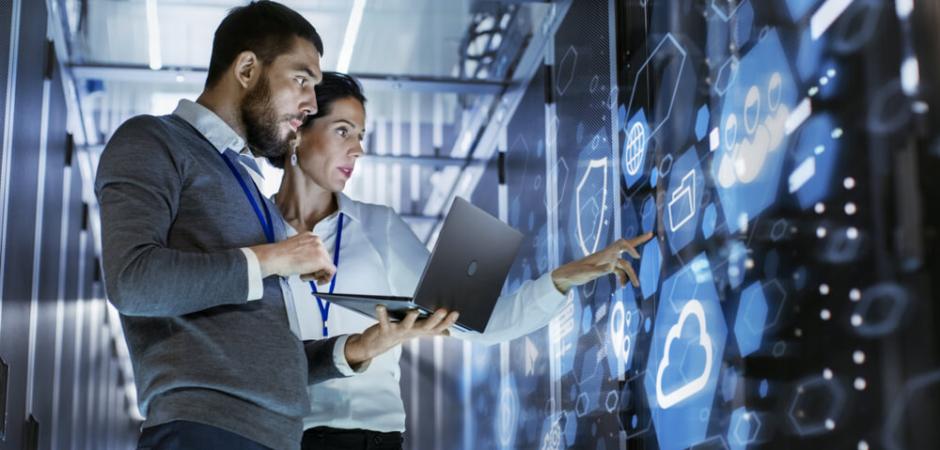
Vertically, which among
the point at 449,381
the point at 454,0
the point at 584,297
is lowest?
the point at 449,381

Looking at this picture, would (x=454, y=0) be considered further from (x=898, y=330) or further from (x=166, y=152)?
(x=898, y=330)

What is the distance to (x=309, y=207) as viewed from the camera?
10.1 ft

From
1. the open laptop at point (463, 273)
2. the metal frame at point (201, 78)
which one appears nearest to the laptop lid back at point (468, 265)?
the open laptop at point (463, 273)

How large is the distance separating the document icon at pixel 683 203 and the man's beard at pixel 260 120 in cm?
93

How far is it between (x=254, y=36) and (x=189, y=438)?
0.76 metres

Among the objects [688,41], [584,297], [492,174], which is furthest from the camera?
[492,174]

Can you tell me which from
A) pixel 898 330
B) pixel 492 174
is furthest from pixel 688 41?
pixel 492 174

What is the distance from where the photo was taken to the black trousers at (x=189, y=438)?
2.04 meters

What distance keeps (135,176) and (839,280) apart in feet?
3.67

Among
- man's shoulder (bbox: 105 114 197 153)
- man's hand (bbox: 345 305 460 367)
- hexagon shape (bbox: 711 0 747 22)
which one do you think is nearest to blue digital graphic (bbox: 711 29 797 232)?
hexagon shape (bbox: 711 0 747 22)

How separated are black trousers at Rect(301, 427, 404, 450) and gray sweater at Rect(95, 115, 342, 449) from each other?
59 centimetres

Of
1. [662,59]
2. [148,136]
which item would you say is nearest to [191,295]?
[148,136]

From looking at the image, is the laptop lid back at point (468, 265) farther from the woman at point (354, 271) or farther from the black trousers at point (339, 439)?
the black trousers at point (339, 439)

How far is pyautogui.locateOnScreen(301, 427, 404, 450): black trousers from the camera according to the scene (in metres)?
2.76
